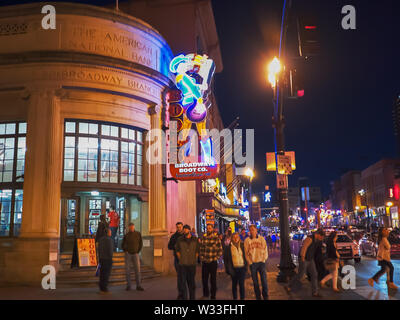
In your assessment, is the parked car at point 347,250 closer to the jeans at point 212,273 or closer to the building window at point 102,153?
the building window at point 102,153

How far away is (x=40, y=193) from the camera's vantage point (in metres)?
14.9

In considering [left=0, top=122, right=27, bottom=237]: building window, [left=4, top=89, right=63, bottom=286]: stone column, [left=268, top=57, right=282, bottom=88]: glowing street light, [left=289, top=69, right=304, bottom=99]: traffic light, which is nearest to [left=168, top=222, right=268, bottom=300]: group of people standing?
[left=289, top=69, right=304, bottom=99]: traffic light

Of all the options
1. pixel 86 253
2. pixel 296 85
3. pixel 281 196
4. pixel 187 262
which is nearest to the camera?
pixel 187 262

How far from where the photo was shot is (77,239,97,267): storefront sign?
599 inches

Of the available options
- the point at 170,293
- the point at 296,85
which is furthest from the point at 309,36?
the point at 170,293

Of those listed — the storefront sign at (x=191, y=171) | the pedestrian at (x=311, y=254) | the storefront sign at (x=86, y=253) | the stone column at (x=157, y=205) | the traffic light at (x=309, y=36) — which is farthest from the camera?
the storefront sign at (x=191, y=171)

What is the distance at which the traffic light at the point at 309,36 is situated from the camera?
8797 mm

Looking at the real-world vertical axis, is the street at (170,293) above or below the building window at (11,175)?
below

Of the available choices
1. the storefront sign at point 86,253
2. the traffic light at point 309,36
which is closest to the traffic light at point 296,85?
the traffic light at point 309,36

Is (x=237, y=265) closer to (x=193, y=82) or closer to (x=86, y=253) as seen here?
(x=86, y=253)

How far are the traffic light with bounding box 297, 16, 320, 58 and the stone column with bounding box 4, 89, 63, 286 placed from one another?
33.4 feet

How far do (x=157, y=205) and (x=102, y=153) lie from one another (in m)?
3.26

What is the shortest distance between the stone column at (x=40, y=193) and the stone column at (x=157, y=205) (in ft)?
13.4
